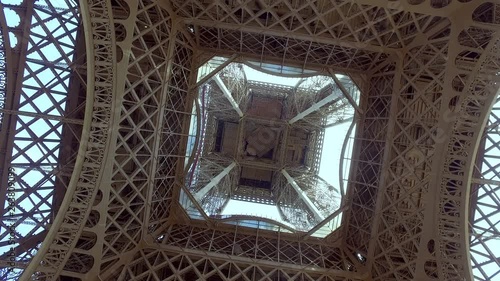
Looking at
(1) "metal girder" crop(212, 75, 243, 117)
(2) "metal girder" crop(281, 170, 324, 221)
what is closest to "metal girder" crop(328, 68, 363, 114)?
(1) "metal girder" crop(212, 75, 243, 117)

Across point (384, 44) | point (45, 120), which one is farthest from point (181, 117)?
point (384, 44)

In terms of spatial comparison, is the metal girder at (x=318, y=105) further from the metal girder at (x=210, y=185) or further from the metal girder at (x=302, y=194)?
the metal girder at (x=210, y=185)

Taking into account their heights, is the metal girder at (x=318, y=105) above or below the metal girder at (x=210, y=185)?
above

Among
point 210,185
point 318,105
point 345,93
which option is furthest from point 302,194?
point 345,93

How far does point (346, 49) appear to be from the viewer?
16047 millimetres

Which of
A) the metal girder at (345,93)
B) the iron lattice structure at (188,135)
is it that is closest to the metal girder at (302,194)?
the iron lattice structure at (188,135)

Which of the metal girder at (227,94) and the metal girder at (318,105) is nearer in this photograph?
the metal girder at (318,105)

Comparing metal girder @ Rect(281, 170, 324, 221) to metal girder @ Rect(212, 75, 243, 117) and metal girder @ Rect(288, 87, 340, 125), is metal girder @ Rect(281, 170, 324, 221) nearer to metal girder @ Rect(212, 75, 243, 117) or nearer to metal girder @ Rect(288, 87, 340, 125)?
metal girder @ Rect(288, 87, 340, 125)

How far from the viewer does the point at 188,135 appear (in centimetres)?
1733

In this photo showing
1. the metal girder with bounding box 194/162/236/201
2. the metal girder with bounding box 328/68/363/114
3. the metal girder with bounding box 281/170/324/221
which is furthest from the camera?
the metal girder with bounding box 281/170/324/221

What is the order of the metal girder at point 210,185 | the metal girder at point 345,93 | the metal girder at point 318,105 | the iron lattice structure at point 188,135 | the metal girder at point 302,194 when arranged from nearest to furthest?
the iron lattice structure at point 188,135, the metal girder at point 345,93, the metal girder at point 318,105, the metal girder at point 210,185, the metal girder at point 302,194

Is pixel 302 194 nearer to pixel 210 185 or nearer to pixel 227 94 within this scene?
pixel 210 185

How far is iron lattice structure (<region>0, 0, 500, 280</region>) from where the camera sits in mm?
12859

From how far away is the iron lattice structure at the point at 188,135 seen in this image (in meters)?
12.9
